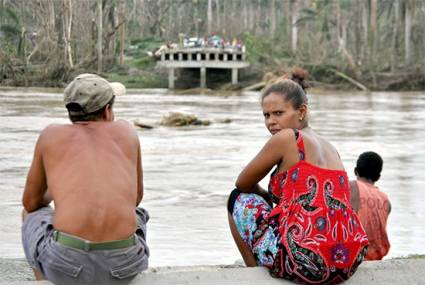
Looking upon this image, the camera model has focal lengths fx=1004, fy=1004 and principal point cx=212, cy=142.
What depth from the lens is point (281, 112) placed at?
14.3ft

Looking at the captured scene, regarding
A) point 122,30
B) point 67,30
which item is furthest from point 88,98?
point 122,30

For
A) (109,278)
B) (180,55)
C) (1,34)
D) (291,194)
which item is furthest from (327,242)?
(1,34)

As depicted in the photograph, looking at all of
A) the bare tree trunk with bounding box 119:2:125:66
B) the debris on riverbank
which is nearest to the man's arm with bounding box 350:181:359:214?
the debris on riverbank

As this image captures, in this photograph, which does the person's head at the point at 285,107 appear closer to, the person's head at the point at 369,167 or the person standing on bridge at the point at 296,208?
the person standing on bridge at the point at 296,208

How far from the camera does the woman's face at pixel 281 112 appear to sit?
434cm

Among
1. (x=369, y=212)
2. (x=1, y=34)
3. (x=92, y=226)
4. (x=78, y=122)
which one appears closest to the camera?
(x=92, y=226)

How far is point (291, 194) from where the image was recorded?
410cm

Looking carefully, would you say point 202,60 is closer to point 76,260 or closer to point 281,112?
point 281,112

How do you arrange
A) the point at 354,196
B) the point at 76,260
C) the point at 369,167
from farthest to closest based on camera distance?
the point at 369,167 < the point at 354,196 < the point at 76,260

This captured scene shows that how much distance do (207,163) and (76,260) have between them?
1054 centimetres

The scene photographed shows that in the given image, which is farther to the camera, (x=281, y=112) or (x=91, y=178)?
(x=281, y=112)

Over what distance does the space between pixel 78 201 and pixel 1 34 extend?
53.9m

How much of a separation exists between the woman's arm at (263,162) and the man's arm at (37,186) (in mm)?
854

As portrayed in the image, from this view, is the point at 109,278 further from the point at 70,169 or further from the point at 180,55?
the point at 180,55
